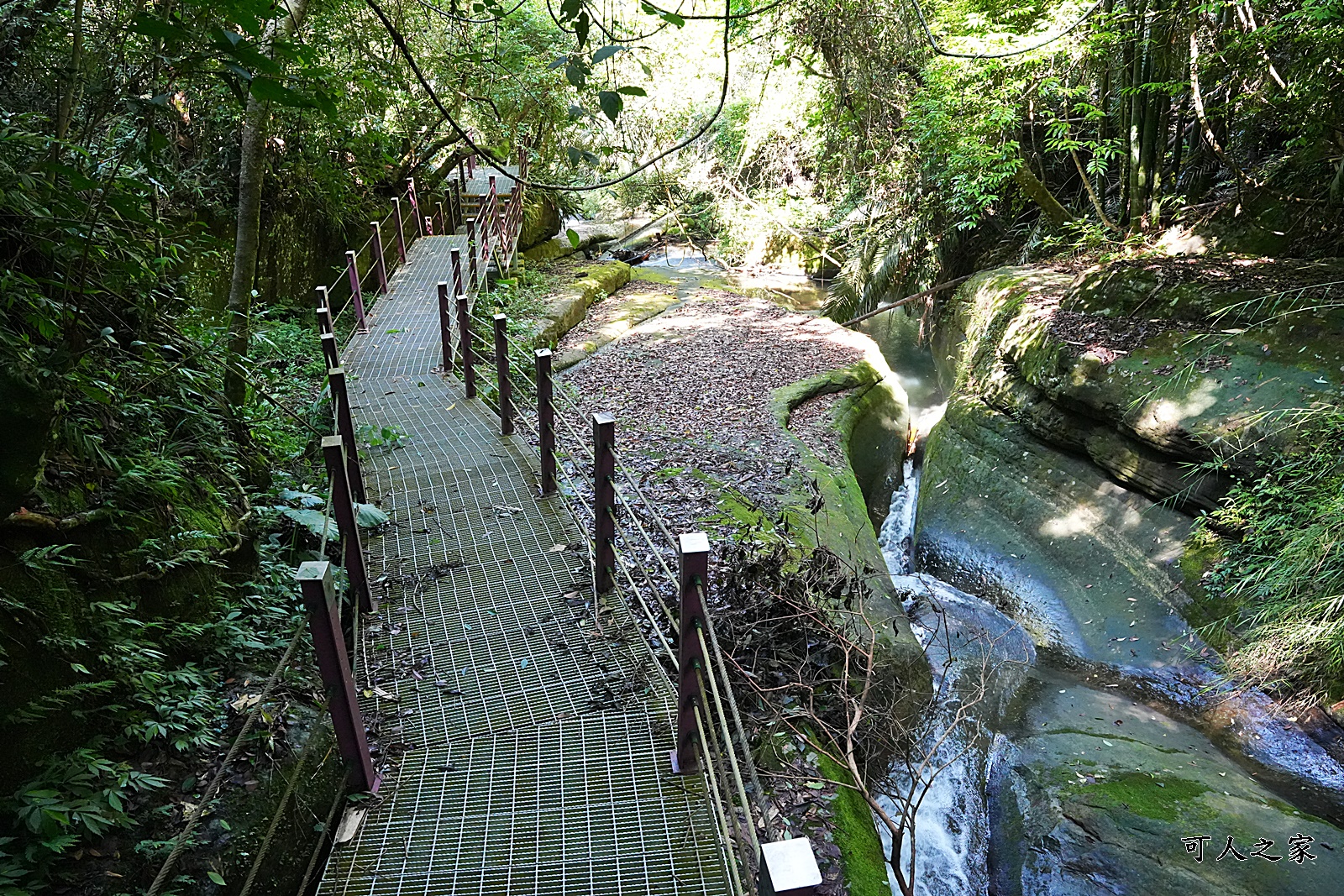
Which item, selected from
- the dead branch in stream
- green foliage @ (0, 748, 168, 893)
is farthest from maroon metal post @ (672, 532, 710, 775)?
green foliage @ (0, 748, 168, 893)

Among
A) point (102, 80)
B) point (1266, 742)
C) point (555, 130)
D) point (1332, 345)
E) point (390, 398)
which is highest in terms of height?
point (555, 130)

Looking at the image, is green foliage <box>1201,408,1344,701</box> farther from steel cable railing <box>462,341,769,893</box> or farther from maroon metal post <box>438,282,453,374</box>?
maroon metal post <box>438,282,453,374</box>

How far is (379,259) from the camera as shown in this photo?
10.8m

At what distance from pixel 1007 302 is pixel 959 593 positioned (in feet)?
14.4

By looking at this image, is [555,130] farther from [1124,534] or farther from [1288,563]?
[1288,563]

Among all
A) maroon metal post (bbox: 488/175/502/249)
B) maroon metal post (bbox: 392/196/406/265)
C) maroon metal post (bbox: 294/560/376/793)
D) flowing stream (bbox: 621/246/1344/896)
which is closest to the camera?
maroon metal post (bbox: 294/560/376/793)

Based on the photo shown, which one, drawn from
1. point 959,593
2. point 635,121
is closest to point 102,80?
point 959,593

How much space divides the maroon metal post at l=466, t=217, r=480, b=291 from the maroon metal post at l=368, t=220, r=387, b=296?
1186mm

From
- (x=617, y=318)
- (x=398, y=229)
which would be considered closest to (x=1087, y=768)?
(x=617, y=318)

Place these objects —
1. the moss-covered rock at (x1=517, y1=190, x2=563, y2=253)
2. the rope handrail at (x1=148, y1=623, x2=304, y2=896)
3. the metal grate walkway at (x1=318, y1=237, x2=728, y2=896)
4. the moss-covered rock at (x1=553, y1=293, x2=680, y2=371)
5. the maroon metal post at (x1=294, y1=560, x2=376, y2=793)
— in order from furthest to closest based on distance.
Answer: the moss-covered rock at (x1=517, y1=190, x2=563, y2=253)
the moss-covered rock at (x1=553, y1=293, x2=680, y2=371)
the metal grate walkway at (x1=318, y1=237, x2=728, y2=896)
the maroon metal post at (x1=294, y1=560, x2=376, y2=793)
the rope handrail at (x1=148, y1=623, x2=304, y2=896)

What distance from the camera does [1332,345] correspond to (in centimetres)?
604

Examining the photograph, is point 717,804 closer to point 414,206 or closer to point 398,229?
point 398,229

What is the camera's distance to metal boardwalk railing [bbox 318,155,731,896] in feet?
8.57

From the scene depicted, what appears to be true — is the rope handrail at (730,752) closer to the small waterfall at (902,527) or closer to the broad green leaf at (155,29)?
the broad green leaf at (155,29)
